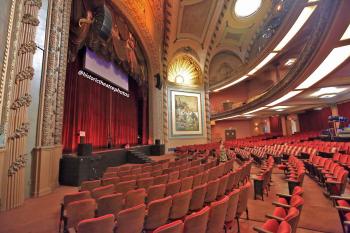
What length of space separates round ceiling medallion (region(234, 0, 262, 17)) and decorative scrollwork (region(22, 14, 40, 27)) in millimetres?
16288

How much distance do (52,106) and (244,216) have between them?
180 inches

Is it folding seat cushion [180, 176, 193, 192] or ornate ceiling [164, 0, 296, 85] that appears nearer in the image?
folding seat cushion [180, 176, 193, 192]

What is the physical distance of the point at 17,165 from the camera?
3264 mm

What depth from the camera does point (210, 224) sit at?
1864 millimetres

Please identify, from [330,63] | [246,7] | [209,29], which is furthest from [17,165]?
[246,7]

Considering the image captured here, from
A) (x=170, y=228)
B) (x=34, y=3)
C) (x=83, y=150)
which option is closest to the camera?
(x=170, y=228)

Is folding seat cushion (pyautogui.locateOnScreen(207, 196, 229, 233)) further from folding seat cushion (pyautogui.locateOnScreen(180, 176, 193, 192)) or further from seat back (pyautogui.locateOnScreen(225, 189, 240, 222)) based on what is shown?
folding seat cushion (pyautogui.locateOnScreen(180, 176, 193, 192))

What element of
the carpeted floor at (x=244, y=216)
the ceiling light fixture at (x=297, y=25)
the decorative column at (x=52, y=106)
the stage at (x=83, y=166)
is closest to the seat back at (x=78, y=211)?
the carpeted floor at (x=244, y=216)

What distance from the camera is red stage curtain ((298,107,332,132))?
15.1 m

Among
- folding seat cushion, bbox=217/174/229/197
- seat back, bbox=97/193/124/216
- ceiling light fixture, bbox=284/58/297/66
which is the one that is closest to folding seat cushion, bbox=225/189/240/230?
folding seat cushion, bbox=217/174/229/197

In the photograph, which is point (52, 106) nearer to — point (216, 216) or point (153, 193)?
point (153, 193)

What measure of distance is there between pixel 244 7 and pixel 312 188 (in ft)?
55.3

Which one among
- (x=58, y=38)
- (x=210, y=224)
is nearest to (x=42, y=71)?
(x=58, y=38)

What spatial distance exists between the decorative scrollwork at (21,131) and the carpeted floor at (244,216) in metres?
1.24
